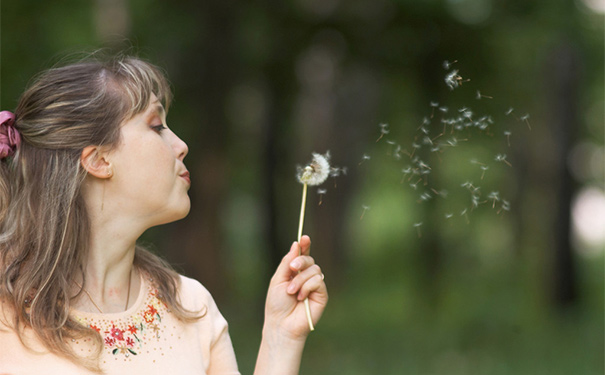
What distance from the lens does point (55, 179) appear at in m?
2.42

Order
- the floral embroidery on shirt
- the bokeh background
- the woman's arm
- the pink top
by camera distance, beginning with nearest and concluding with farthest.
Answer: the pink top, the floral embroidery on shirt, the woman's arm, the bokeh background

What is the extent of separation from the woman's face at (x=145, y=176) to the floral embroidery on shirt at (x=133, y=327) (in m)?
0.27

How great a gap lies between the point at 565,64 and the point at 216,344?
33.6ft

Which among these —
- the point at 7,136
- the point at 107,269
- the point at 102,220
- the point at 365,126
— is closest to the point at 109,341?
the point at 107,269

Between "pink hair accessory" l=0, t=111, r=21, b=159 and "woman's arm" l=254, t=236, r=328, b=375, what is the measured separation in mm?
899

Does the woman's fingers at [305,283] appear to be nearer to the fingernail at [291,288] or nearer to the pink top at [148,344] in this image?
the fingernail at [291,288]

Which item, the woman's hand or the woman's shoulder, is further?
the woman's shoulder

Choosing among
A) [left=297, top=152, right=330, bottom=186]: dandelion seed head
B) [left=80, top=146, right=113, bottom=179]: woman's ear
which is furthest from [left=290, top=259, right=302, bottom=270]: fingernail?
[left=80, top=146, right=113, bottom=179]: woman's ear

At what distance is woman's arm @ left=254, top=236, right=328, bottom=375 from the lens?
2.47 m

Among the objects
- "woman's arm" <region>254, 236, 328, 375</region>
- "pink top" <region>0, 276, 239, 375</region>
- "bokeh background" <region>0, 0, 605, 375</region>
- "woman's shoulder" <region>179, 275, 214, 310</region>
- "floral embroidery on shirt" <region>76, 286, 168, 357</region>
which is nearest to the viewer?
"pink top" <region>0, 276, 239, 375</region>

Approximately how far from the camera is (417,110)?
12.3 meters

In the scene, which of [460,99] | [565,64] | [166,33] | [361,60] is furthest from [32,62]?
[565,64]

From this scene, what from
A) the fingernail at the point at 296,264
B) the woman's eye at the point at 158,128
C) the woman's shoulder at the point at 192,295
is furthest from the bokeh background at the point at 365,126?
the fingernail at the point at 296,264

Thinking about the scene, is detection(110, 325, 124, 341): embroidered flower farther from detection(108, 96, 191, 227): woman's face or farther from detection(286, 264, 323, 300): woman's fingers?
detection(286, 264, 323, 300): woman's fingers
